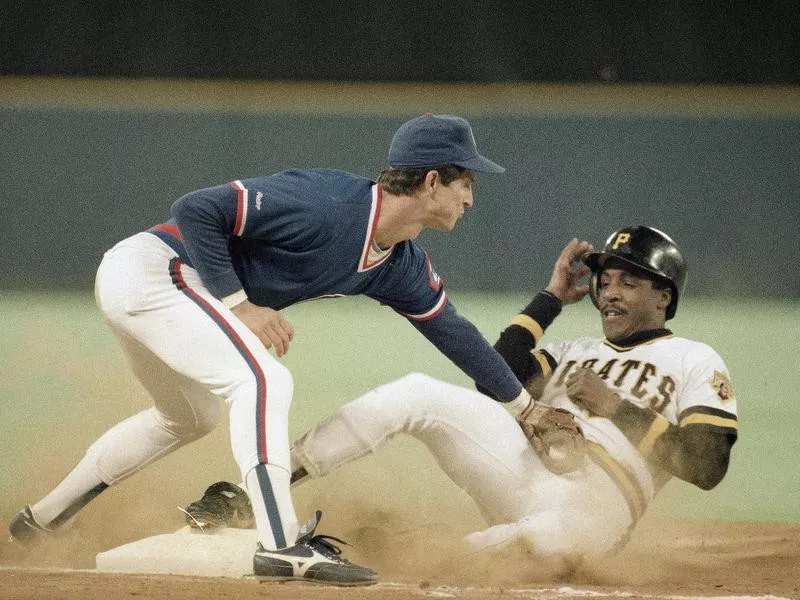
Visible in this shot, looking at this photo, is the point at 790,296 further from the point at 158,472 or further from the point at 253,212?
the point at 253,212

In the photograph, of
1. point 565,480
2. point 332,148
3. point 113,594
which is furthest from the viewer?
point 332,148

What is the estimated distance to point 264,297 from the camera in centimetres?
335

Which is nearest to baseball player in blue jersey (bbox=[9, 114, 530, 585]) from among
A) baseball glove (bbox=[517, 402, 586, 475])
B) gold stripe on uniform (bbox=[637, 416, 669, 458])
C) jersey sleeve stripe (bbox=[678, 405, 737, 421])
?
baseball glove (bbox=[517, 402, 586, 475])

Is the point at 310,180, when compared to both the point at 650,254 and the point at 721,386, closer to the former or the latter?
the point at 650,254

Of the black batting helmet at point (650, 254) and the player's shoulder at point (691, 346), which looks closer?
the player's shoulder at point (691, 346)

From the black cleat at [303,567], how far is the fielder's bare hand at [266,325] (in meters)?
0.56

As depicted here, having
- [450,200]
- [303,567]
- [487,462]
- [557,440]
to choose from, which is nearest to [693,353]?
[557,440]

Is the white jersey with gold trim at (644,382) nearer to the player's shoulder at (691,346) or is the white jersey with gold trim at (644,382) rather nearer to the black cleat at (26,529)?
the player's shoulder at (691,346)

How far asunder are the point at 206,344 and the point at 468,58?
6.65 meters

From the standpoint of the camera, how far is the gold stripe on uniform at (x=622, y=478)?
11.0 feet

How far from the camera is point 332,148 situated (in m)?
9.69

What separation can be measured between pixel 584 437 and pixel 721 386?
0.46 metres

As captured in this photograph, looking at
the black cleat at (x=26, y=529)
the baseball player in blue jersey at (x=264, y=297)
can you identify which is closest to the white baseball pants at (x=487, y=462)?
the baseball player in blue jersey at (x=264, y=297)

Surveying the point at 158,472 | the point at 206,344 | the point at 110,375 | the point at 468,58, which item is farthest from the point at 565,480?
the point at 468,58
